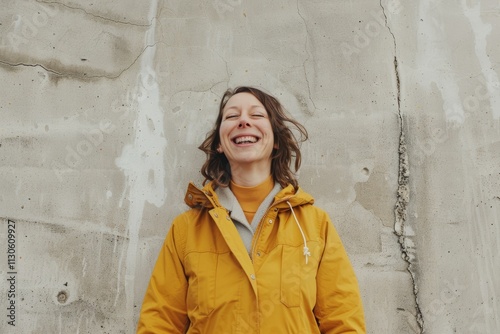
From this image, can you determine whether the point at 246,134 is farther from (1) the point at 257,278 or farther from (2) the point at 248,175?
(1) the point at 257,278

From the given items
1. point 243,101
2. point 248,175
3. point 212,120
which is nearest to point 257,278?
point 248,175

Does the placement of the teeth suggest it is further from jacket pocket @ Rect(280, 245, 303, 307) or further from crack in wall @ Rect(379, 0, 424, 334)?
crack in wall @ Rect(379, 0, 424, 334)

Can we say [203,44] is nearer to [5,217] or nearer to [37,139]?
[37,139]

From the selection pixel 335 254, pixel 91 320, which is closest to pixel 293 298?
pixel 335 254

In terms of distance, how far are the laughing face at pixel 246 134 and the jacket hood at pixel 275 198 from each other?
6.3 inches

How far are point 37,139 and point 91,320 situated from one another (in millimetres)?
928

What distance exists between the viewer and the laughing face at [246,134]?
1982 mm

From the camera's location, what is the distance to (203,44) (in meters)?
2.50

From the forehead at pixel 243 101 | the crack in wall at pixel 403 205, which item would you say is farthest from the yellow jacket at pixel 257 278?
the crack in wall at pixel 403 205

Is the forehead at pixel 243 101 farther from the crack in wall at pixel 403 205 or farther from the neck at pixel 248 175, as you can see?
the crack in wall at pixel 403 205

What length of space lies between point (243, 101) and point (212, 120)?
42 cm

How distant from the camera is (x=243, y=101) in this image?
2.08 m

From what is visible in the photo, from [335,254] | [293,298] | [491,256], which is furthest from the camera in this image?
[491,256]

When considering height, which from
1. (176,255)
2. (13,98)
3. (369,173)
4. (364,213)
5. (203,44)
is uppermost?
(203,44)
